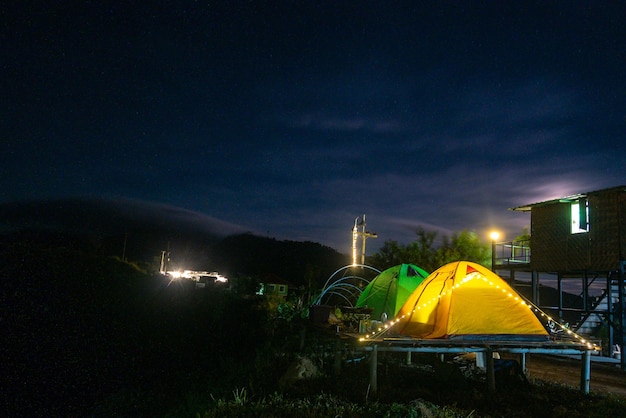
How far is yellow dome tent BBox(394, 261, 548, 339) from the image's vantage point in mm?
9961

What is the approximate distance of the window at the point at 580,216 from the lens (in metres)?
18.3

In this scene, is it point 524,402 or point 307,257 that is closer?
point 524,402

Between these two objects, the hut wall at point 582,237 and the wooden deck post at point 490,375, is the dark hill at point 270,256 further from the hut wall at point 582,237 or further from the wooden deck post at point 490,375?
the wooden deck post at point 490,375

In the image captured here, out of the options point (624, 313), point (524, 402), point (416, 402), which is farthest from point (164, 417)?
point (624, 313)

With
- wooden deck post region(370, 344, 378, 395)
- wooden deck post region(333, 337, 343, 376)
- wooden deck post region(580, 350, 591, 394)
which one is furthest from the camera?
wooden deck post region(333, 337, 343, 376)

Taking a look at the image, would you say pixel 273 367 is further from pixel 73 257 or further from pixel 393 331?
pixel 73 257

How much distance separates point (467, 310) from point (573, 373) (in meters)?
5.66

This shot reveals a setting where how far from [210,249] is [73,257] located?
2069 inches

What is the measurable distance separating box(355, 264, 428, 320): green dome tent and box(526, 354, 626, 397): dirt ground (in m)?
4.17

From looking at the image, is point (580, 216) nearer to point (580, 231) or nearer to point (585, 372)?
→ point (580, 231)

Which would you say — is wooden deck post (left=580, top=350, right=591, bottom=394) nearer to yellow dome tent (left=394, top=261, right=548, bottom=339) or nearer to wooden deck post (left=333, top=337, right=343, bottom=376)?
yellow dome tent (left=394, top=261, right=548, bottom=339)

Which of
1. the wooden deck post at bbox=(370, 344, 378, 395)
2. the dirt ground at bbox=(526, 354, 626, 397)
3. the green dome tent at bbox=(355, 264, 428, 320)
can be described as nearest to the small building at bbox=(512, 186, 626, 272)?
the dirt ground at bbox=(526, 354, 626, 397)

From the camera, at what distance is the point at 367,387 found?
928cm

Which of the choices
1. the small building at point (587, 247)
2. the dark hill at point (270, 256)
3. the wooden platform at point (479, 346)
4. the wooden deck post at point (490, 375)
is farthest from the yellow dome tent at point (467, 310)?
the dark hill at point (270, 256)
